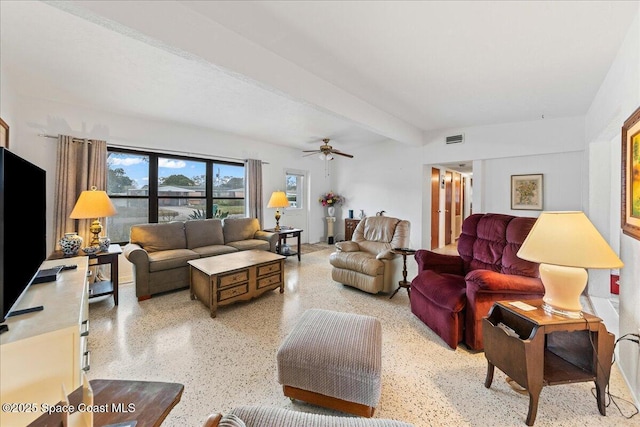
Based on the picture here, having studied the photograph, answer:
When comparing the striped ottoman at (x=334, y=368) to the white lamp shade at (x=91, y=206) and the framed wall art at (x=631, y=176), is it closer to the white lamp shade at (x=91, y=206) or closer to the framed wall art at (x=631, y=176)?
the framed wall art at (x=631, y=176)

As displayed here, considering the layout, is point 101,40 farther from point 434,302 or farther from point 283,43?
point 434,302

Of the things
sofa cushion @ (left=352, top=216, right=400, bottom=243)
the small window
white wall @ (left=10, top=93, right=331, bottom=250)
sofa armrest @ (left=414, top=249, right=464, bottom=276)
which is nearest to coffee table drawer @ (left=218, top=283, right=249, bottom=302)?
sofa cushion @ (left=352, top=216, right=400, bottom=243)

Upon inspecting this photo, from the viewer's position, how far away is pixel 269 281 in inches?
125

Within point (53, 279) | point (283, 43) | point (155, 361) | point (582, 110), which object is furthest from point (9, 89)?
point (582, 110)

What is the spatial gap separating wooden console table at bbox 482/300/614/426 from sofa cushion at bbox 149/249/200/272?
3424 mm

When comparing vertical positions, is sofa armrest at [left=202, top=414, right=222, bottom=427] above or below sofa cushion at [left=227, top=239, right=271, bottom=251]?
below

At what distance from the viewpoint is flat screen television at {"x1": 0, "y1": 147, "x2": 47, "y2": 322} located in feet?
3.62

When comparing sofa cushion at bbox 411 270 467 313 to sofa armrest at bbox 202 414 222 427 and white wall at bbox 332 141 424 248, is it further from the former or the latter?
white wall at bbox 332 141 424 248

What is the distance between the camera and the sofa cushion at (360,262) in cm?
319

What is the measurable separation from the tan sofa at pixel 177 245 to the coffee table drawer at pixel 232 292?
1.05 metres

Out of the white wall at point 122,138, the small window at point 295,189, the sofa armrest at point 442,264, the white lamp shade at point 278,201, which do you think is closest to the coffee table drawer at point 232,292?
the sofa armrest at point 442,264

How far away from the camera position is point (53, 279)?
5.92 ft

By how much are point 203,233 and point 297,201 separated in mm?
2919

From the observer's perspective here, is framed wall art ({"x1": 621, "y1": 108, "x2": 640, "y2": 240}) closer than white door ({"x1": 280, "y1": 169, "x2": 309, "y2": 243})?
Yes
